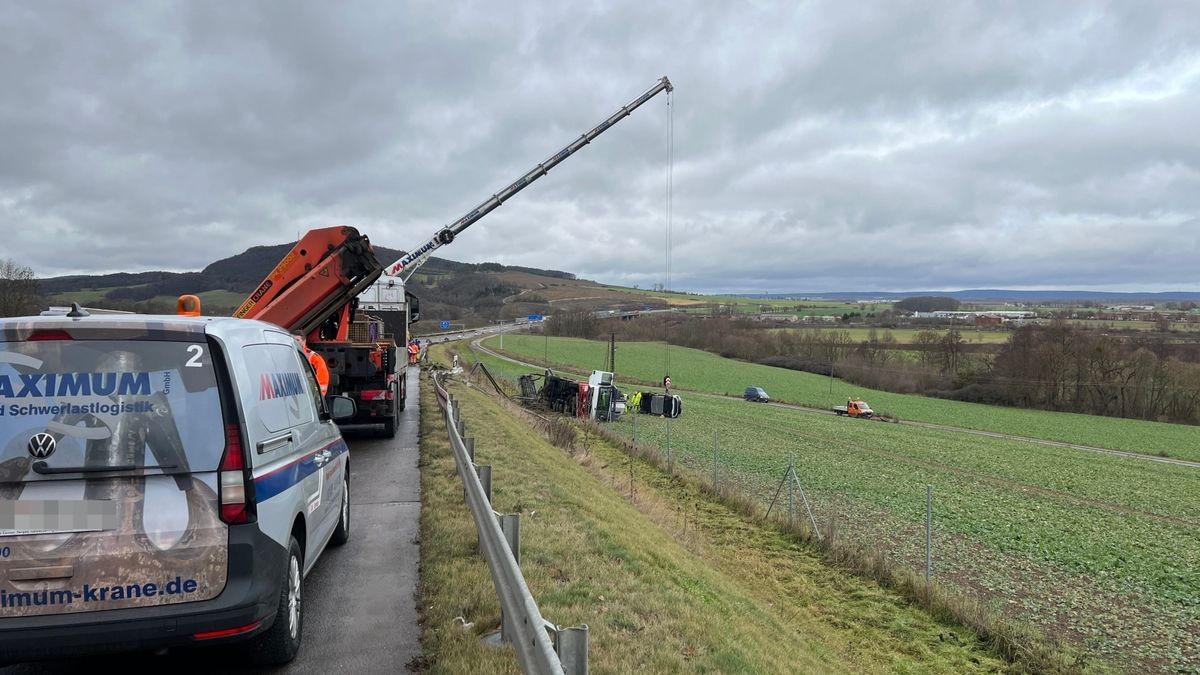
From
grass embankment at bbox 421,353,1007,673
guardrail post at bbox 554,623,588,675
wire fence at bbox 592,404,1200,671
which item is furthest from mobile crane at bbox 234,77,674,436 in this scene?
guardrail post at bbox 554,623,588,675

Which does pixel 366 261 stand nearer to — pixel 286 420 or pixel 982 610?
pixel 286 420

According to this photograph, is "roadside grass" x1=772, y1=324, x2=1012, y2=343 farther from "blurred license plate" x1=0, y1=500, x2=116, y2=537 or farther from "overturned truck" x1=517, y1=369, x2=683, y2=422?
"blurred license plate" x1=0, y1=500, x2=116, y2=537

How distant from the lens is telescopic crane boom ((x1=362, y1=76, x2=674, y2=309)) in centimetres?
2629

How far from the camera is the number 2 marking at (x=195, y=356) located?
363 cm

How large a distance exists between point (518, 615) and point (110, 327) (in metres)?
2.57

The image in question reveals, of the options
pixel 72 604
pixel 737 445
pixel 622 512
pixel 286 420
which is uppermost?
pixel 286 420

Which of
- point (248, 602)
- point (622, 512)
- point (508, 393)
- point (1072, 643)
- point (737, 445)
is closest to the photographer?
point (248, 602)

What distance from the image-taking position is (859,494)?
1795 centimetres

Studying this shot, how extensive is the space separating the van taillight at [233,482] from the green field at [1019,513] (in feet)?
31.9

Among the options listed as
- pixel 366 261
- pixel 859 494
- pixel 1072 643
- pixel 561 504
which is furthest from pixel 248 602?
pixel 859 494

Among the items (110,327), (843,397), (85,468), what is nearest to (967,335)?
(843,397)

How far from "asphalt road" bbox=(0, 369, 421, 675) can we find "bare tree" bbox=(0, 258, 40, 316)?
39254 millimetres

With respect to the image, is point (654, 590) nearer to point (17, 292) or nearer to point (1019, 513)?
point (1019, 513)

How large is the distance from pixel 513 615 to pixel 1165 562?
14.6 meters
